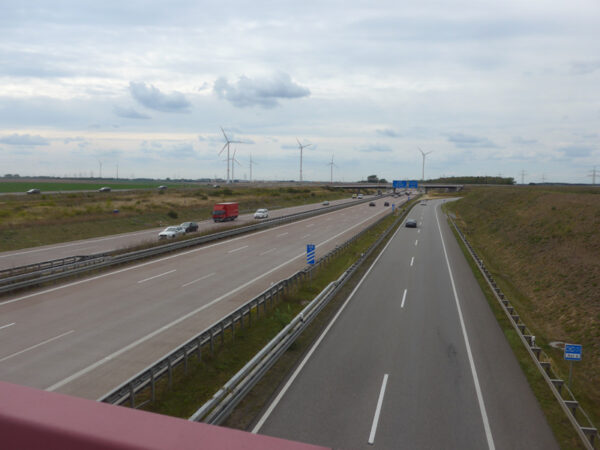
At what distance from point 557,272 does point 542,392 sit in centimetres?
1708

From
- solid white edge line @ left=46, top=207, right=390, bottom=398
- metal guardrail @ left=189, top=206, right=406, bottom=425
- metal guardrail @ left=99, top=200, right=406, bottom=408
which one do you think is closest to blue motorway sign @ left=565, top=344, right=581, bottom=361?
metal guardrail @ left=189, top=206, right=406, bottom=425

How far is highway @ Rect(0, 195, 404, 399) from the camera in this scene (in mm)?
13539

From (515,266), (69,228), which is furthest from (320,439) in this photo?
(69,228)

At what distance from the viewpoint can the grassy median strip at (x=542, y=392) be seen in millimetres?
10156

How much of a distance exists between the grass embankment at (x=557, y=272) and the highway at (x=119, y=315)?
47.2ft

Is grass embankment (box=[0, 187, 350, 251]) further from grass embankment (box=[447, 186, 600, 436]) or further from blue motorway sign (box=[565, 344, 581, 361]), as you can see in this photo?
→ blue motorway sign (box=[565, 344, 581, 361])

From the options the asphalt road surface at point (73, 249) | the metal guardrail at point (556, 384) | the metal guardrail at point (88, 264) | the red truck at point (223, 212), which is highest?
the red truck at point (223, 212)

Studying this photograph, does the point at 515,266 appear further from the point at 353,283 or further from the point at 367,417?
the point at 367,417

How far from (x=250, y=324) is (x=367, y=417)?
8.30 meters

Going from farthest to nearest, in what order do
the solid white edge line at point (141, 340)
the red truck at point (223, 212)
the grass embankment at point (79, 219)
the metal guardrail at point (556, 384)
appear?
the red truck at point (223, 212) → the grass embankment at point (79, 219) → the solid white edge line at point (141, 340) → the metal guardrail at point (556, 384)

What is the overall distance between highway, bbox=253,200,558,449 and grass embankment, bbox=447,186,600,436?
243cm

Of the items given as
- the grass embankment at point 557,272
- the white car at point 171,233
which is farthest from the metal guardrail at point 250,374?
the white car at point 171,233

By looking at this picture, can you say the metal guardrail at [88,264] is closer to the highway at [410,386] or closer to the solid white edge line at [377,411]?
the highway at [410,386]

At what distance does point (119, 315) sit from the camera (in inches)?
750
